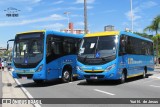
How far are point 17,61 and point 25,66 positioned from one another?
689mm

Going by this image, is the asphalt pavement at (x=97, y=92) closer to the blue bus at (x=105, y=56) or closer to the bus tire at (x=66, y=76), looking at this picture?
the blue bus at (x=105, y=56)

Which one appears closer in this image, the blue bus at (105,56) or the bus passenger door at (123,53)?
the blue bus at (105,56)

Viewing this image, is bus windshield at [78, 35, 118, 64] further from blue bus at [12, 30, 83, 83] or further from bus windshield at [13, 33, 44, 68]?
bus windshield at [13, 33, 44, 68]

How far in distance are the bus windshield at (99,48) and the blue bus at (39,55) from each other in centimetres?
157

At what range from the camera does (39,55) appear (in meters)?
18.9

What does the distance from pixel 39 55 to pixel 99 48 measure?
3.16 m

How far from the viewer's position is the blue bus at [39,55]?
18.9 m

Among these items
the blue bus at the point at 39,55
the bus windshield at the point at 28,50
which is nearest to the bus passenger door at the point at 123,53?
the blue bus at the point at 39,55

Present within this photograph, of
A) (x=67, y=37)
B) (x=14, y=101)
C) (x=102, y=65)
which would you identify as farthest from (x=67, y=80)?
(x=14, y=101)

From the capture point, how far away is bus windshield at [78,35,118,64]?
1873cm

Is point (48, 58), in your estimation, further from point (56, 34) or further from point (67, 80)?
point (67, 80)

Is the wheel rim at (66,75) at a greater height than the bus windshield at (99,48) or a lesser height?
lesser

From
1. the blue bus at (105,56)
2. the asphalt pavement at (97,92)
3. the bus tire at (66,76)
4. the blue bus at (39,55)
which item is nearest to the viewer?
the asphalt pavement at (97,92)

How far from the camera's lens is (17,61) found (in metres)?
19.6
